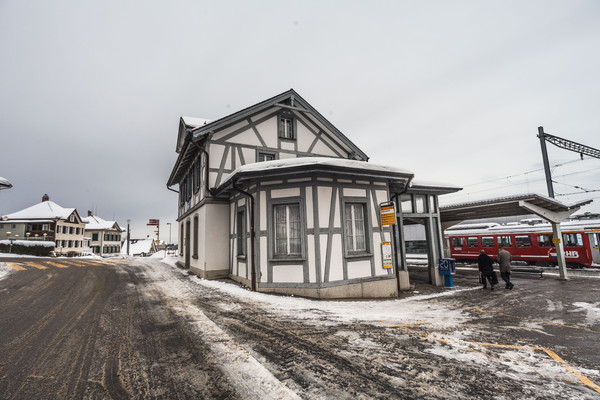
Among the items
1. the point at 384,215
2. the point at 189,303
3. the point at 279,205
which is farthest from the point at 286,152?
the point at 189,303

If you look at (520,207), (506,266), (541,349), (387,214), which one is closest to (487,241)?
(520,207)

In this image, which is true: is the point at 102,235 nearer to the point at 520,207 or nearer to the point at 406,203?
the point at 406,203

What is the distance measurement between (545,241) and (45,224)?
183ft

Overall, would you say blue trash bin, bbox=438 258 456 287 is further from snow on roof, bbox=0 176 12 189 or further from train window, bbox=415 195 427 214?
snow on roof, bbox=0 176 12 189

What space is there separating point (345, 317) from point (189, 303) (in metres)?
4.00

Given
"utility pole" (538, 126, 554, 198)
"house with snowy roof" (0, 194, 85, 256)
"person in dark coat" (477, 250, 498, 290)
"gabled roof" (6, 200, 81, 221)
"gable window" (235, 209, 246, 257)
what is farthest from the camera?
"gabled roof" (6, 200, 81, 221)

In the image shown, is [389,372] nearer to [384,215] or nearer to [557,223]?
[384,215]

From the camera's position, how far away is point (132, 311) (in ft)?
20.3

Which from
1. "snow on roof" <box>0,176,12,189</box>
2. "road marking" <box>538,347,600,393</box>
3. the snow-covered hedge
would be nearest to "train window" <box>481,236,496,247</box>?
"road marking" <box>538,347,600,393</box>

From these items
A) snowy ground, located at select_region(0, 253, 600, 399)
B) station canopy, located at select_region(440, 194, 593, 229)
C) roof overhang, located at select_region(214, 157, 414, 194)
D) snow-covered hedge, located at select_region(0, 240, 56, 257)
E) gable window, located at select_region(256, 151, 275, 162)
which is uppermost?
gable window, located at select_region(256, 151, 275, 162)

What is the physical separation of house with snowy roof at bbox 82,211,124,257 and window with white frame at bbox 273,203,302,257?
190ft

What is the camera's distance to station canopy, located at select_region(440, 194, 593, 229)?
12359mm

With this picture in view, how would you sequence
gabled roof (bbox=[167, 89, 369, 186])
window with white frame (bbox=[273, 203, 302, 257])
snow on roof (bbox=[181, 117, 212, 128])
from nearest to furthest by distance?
window with white frame (bbox=[273, 203, 302, 257]) → gabled roof (bbox=[167, 89, 369, 186]) → snow on roof (bbox=[181, 117, 212, 128])

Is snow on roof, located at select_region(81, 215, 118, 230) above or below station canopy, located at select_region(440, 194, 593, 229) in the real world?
above
